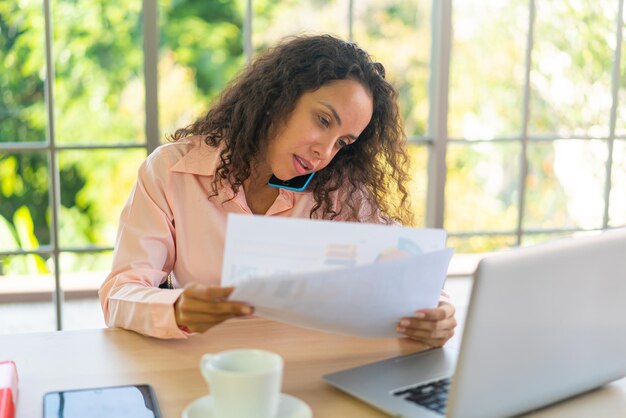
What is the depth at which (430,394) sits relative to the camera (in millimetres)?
1123

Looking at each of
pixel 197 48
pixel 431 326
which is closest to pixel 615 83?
pixel 431 326

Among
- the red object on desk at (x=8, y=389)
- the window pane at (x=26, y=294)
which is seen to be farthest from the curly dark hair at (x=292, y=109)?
the window pane at (x=26, y=294)

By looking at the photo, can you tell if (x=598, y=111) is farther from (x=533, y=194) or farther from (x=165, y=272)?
(x=165, y=272)

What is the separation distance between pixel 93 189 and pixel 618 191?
12.3 feet

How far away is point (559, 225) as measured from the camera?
3.70m

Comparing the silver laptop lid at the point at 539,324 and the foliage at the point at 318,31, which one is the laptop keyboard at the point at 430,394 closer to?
the silver laptop lid at the point at 539,324

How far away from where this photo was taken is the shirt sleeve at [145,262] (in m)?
1.37

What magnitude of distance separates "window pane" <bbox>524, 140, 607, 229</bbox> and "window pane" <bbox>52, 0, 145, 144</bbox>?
3.21 m

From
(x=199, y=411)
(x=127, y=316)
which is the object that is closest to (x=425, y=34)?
(x=127, y=316)

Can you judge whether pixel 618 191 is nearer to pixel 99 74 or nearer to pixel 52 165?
pixel 52 165

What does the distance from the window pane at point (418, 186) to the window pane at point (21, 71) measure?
6.92 ft

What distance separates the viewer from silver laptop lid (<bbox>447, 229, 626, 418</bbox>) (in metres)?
0.94

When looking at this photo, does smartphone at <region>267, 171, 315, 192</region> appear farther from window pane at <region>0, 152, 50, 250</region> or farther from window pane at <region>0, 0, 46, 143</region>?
window pane at <region>0, 152, 50, 250</region>

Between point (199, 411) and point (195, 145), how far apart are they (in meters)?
0.93
